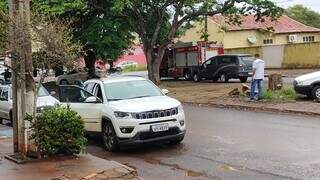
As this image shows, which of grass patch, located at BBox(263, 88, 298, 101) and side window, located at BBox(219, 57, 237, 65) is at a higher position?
side window, located at BBox(219, 57, 237, 65)

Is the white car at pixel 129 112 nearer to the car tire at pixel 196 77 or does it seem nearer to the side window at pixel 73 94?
the side window at pixel 73 94

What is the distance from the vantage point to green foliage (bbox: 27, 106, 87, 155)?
10.9m

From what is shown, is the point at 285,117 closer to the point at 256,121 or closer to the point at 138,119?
the point at 256,121

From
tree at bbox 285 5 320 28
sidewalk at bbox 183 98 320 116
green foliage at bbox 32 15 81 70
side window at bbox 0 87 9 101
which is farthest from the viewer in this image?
tree at bbox 285 5 320 28

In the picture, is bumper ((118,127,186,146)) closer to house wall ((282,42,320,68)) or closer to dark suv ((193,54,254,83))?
dark suv ((193,54,254,83))

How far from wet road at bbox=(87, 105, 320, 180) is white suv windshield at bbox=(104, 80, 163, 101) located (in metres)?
1.19

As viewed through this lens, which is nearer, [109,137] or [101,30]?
[109,137]

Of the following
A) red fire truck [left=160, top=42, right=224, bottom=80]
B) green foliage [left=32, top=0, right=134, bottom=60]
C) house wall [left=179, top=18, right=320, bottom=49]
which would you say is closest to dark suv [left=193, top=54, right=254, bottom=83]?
red fire truck [left=160, top=42, right=224, bottom=80]

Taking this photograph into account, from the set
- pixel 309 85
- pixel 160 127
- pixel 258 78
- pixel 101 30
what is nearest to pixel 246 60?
pixel 101 30

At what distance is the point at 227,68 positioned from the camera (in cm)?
3566

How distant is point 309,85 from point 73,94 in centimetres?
889

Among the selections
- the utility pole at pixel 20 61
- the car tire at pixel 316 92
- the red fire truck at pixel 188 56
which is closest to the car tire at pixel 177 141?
the utility pole at pixel 20 61

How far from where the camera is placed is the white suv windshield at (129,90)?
13.1 meters

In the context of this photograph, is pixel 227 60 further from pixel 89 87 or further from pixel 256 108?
pixel 89 87
